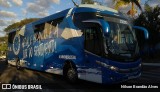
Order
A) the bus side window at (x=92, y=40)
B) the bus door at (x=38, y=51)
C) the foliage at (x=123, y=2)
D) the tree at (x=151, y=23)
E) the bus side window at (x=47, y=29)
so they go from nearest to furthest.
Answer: the bus side window at (x=92, y=40), the bus side window at (x=47, y=29), the bus door at (x=38, y=51), the tree at (x=151, y=23), the foliage at (x=123, y=2)

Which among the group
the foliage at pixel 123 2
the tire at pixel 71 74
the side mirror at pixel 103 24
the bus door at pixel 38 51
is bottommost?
the tire at pixel 71 74

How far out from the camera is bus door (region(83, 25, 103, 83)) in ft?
39.5

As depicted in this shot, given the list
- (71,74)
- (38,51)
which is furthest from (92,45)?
(38,51)

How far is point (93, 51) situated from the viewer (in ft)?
40.5

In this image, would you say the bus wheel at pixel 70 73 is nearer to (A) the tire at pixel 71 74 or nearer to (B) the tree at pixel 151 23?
(A) the tire at pixel 71 74

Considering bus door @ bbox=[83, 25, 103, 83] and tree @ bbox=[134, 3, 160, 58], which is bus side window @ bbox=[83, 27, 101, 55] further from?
tree @ bbox=[134, 3, 160, 58]

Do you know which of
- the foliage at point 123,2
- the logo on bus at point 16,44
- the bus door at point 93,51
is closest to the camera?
the bus door at point 93,51

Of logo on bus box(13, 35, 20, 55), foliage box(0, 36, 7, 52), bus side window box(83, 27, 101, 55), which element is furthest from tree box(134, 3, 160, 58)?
foliage box(0, 36, 7, 52)

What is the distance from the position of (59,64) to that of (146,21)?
24.6 metres

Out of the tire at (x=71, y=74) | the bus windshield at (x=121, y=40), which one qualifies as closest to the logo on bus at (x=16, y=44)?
the tire at (x=71, y=74)

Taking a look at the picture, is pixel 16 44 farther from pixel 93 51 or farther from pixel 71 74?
pixel 93 51

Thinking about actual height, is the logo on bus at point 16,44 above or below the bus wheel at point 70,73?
above

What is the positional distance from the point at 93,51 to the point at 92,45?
27cm

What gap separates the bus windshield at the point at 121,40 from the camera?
11.9 m
